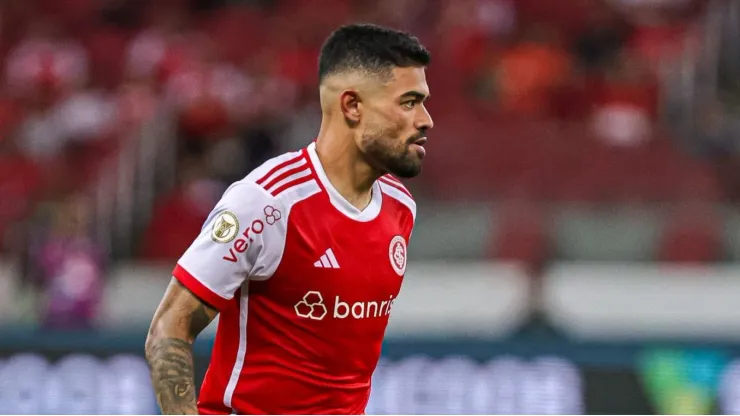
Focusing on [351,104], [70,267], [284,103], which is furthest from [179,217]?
[351,104]

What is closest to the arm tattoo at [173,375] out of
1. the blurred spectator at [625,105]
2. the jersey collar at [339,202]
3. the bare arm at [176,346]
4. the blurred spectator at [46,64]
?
the bare arm at [176,346]

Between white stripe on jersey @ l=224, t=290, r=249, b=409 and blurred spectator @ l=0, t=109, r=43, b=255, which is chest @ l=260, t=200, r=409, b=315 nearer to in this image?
white stripe on jersey @ l=224, t=290, r=249, b=409

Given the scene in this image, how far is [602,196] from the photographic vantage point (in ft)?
32.6

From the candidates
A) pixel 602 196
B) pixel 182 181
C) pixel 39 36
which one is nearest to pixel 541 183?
pixel 602 196

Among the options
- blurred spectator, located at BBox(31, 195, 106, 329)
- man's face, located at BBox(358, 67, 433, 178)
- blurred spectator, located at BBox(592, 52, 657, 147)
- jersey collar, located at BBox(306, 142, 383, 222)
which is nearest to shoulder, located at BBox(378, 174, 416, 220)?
jersey collar, located at BBox(306, 142, 383, 222)

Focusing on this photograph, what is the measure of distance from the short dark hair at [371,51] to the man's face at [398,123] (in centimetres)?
4

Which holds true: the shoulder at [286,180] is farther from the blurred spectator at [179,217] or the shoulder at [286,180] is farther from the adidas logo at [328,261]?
the blurred spectator at [179,217]

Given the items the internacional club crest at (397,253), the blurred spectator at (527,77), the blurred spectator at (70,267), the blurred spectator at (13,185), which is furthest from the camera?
the blurred spectator at (527,77)

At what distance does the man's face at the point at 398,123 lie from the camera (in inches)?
138

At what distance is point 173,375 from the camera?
10.4ft

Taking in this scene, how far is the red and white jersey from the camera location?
3404mm

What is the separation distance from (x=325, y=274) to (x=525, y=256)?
20.6 feet

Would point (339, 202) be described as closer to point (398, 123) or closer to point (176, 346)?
point (398, 123)

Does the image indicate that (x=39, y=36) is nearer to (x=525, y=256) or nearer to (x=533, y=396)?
(x=525, y=256)
